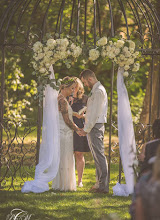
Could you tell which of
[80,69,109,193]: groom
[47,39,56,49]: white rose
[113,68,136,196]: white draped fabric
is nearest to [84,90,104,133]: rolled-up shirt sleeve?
[80,69,109,193]: groom

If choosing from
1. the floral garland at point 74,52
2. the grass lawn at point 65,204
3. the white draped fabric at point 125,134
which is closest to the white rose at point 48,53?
the floral garland at point 74,52

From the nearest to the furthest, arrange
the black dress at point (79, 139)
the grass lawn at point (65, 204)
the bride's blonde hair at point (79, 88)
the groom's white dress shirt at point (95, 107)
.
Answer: the grass lawn at point (65, 204)
the groom's white dress shirt at point (95, 107)
the bride's blonde hair at point (79, 88)
the black dress at point (79, 139)

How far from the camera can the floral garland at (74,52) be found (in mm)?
6020

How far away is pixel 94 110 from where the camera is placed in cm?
641

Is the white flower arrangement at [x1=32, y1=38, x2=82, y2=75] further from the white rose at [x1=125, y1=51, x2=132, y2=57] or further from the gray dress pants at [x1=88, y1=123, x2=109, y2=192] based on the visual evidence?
the gray dress pants at [x1=88, y1=123, x2=109, y2=192]

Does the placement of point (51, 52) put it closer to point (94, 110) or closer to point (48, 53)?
point (48, 53)

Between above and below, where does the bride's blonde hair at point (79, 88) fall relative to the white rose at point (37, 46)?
below

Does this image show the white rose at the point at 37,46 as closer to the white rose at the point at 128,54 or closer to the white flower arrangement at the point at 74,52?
the white flower arrangement at the point at 74,52

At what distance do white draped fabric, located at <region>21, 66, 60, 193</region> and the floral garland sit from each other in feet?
0.75

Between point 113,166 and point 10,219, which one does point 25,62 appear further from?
point 10,219

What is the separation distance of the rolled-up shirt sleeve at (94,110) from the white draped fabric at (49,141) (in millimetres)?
451

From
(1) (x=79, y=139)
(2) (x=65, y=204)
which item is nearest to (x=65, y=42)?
(1) (x=79, y=139)

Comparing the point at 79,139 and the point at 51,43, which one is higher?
the point at 51,43

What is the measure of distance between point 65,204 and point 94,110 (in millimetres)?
1430
